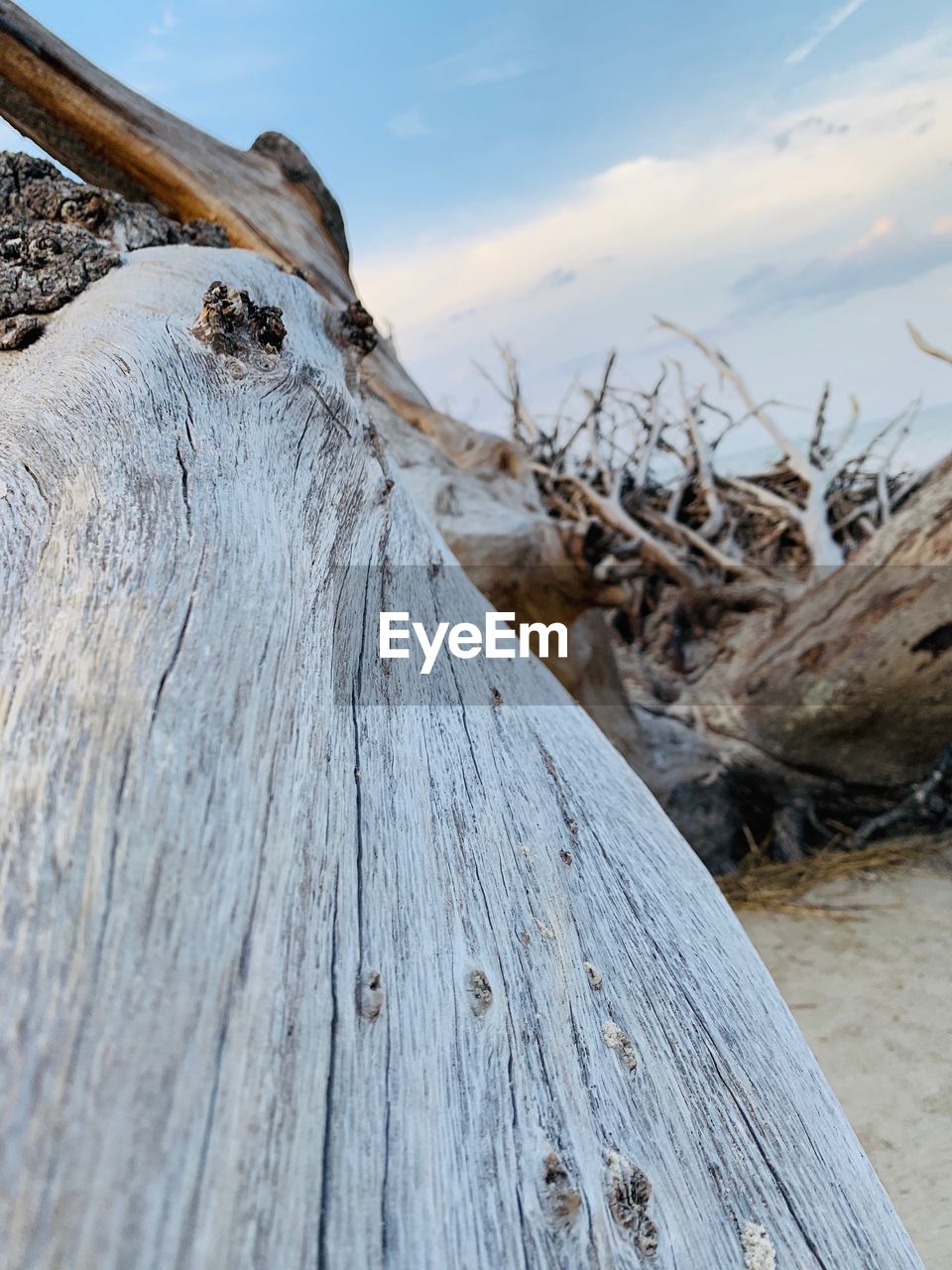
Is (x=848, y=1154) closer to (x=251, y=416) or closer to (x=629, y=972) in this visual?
(x=629, y=972)

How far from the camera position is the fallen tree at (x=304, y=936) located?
500mm

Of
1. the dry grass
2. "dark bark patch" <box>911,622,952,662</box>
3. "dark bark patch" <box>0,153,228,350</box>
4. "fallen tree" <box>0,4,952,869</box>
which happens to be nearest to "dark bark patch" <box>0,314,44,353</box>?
"dark bark patch" <box>0,153,228,350</box>

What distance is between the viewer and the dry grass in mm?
3020

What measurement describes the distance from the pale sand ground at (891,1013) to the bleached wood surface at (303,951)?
1.20 m

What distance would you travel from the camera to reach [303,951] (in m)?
0.61

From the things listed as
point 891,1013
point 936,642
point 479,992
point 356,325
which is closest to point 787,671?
point 936,642

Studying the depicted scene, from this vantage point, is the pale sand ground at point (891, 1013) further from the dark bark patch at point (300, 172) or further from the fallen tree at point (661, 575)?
the dark bark patch at point (300, 172)

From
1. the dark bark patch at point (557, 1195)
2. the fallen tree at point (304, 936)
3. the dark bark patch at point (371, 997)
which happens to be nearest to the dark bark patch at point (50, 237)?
the fallen tree at point (304, 936)

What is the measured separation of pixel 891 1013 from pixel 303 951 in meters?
2.30

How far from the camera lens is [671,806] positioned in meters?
3.22

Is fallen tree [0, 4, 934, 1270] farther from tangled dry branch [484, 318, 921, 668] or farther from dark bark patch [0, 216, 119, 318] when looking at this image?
tangled dry branch [484, 318, 921, 668]

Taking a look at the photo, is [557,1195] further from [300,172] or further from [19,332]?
[300,172]

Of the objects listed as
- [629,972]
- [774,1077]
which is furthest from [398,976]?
[774,1077]

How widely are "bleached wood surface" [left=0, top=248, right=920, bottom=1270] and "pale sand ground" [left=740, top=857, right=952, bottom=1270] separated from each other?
1205 mm
